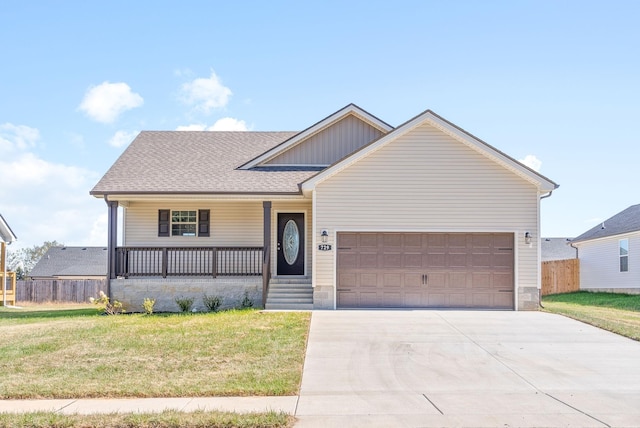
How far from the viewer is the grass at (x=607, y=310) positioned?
45.9ft

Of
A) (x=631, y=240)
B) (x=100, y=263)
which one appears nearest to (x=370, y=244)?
(x=631, y=240)

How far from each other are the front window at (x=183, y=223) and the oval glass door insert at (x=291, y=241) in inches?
113

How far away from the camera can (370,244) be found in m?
16.6

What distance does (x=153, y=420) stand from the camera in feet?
22.9

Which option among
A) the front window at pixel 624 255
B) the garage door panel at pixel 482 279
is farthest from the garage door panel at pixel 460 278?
the front window at pixel 624 255

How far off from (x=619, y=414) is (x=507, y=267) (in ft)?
30.6

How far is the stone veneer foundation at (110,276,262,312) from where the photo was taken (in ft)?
56.4

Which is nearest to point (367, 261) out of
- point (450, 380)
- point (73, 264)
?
point (450, 380)

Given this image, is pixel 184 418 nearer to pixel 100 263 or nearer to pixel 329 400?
pixel 329 400

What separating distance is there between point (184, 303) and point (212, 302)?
2.56 feet

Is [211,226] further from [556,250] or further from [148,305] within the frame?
[556,250]

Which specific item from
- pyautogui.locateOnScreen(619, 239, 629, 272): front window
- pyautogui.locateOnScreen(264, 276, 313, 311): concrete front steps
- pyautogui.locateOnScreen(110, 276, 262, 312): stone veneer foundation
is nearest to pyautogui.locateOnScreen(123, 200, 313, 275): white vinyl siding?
pyautogui.locateOnScreen(264, 276, 313, 311): concrete front steps

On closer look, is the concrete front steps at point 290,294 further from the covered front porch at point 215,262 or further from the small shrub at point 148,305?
the small shrub at point 148,305

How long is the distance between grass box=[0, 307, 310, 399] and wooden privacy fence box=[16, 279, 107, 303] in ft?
47.2
